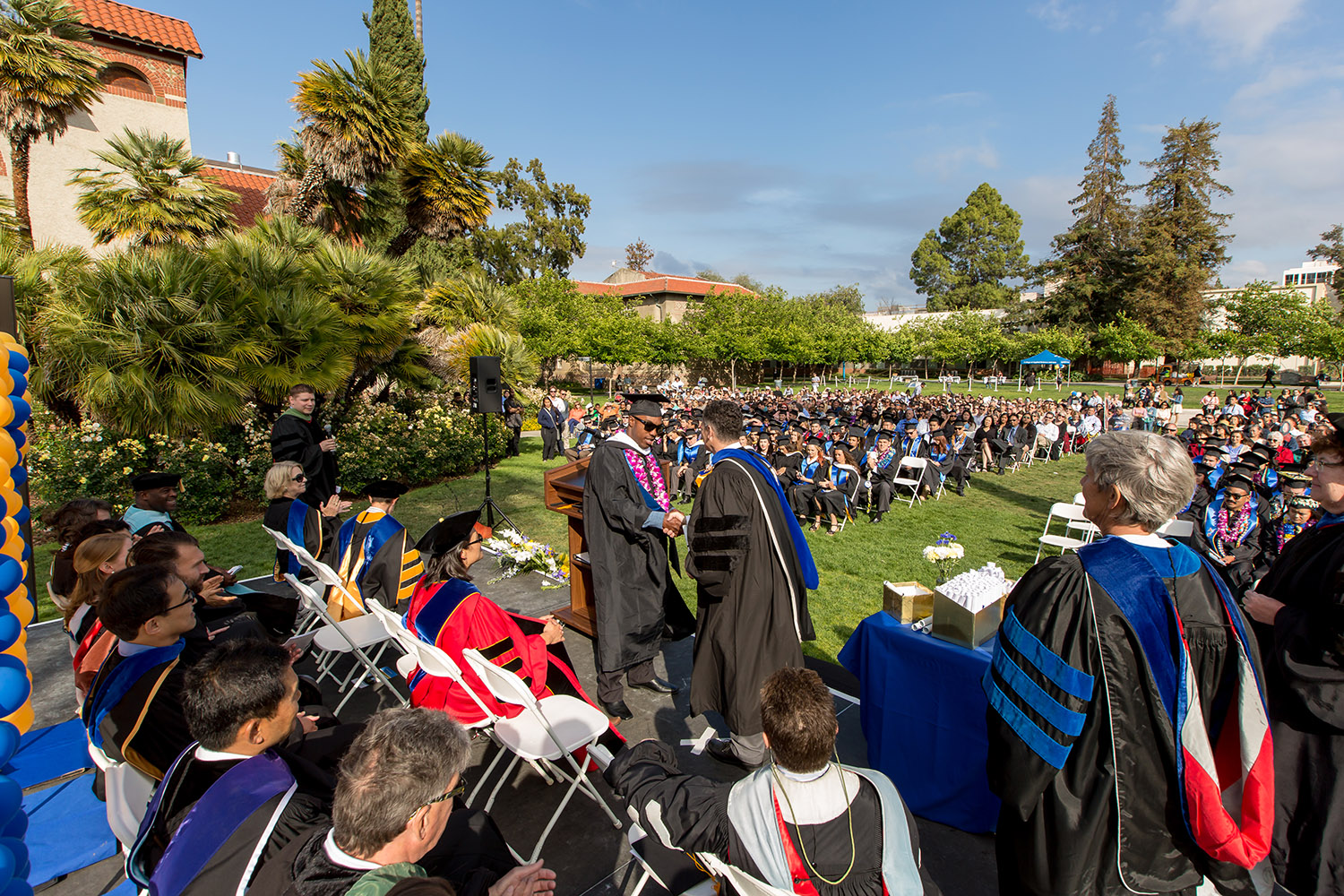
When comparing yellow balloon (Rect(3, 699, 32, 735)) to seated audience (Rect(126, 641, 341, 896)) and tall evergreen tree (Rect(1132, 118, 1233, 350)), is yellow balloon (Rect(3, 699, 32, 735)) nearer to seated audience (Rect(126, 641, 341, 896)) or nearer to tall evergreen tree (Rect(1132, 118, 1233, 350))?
seated audience (Rect(126, 641, 341, 896))

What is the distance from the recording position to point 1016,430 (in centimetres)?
1470

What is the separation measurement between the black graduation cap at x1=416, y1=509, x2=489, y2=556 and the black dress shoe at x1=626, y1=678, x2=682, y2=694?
1.58 meters

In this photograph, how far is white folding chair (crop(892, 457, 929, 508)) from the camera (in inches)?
420

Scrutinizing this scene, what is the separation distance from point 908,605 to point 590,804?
6.20 feet

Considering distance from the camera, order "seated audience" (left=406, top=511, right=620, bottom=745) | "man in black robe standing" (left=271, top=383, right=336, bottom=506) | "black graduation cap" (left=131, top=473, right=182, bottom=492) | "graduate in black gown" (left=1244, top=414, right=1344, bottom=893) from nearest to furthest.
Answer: "graduate in black gown" (left=1244, top=414, right=1344, bottom=893) < "seated audience" (left=406, top=511, right=620, bottom=745) < "black graduation cap" (left=131, top=473, right=182, bottom=492) < "man in black robe standing" (left=271, top=383, right=336, bottom=506)

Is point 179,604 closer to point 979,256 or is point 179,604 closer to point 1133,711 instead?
point 1133,711

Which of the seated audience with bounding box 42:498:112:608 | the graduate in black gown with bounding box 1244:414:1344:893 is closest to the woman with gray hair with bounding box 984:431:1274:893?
the graduate in black gown with bounding box 1244:414:1344:893

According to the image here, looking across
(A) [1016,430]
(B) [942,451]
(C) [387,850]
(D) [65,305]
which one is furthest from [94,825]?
(A) [1016,430]

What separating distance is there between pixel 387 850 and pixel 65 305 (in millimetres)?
10210

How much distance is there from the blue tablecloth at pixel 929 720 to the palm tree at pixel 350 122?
1293cm

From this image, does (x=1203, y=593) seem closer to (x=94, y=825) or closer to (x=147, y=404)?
(x=94, y=825)

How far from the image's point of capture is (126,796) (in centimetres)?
225

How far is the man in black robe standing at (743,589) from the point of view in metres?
3.21

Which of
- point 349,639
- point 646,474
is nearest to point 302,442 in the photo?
point 349,639
